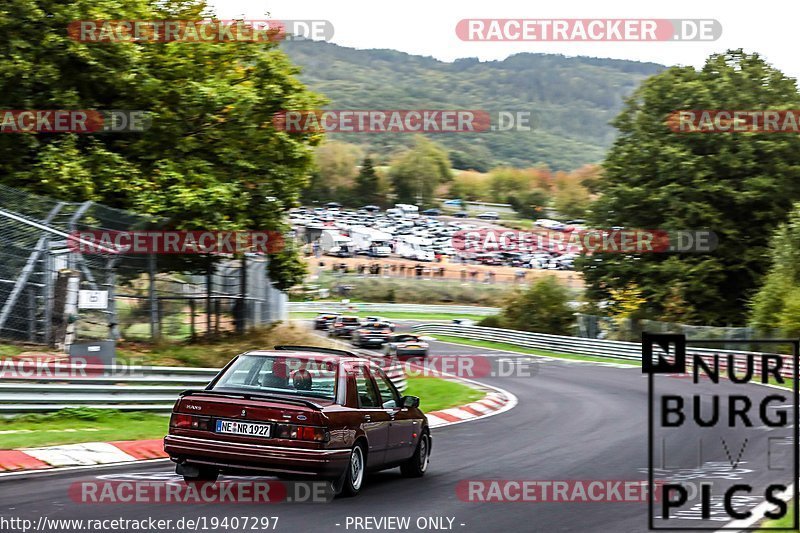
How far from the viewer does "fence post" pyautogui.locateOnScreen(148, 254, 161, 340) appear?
20359mm

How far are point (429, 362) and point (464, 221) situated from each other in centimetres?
9297

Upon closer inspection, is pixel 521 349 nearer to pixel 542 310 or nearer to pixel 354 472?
pixel 542 310

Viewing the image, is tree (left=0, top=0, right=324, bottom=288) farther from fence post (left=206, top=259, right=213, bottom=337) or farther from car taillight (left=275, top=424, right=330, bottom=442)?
car taillight (left=275, top=424, right=330, bottom=442)

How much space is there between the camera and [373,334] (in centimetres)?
4816

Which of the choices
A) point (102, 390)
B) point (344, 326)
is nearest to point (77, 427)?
point (102, 390)

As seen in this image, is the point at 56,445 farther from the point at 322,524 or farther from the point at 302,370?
the point at 322,524

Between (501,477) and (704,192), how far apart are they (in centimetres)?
3965

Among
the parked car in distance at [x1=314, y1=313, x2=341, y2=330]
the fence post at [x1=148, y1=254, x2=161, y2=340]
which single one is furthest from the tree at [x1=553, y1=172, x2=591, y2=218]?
the fence post at [x1=148, y1=254, x2=161, y2=340]

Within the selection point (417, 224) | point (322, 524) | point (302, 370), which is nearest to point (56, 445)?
point (302, 370)

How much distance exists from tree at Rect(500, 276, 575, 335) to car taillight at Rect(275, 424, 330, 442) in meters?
Result: 46.7

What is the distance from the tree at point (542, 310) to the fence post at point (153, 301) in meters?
36.6

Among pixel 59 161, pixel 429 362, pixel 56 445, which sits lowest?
pixel 429 362

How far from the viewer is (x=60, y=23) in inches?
901

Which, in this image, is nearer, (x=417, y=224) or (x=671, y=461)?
(x=671, y=461)
